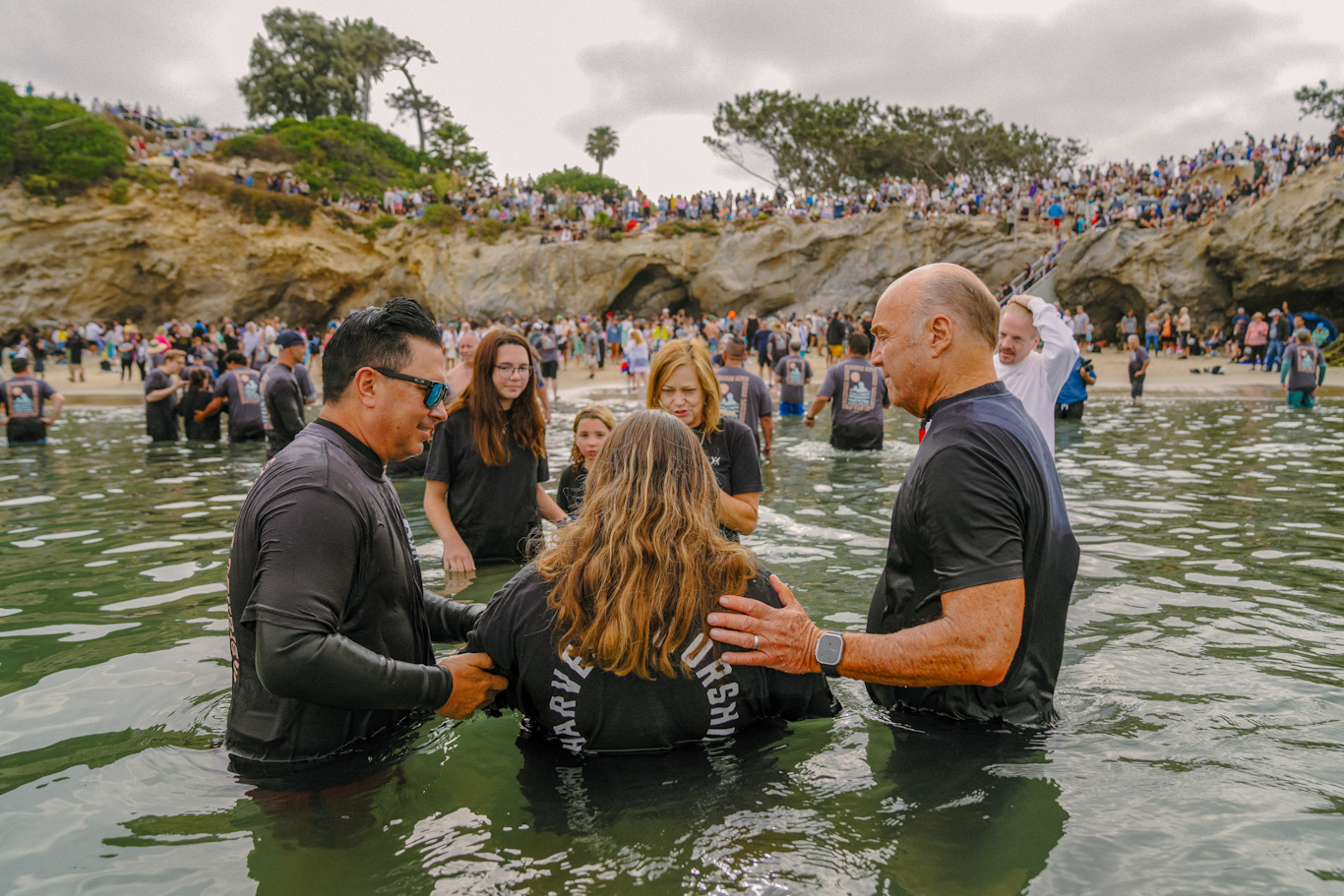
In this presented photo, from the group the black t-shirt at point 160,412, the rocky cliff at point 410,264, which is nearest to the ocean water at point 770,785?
the black t-shirt at point 160,412

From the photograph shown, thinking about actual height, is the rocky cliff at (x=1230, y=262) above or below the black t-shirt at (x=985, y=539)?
above

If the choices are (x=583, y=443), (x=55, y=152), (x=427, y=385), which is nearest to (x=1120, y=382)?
(x=583, y=443)

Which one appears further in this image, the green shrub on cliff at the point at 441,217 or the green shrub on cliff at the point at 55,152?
the green shrub on cliff at the point at 441,217

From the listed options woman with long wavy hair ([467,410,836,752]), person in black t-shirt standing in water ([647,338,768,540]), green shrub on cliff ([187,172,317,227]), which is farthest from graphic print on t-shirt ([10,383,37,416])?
green shrub on cliff ([187,172,317,227])

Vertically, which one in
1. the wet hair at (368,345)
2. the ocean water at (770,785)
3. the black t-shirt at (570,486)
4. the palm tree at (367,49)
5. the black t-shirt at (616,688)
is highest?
the palm tree at (367,49)

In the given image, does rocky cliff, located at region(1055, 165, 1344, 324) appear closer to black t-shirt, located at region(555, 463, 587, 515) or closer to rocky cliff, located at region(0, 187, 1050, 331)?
rocky cliff, located at region(0, 187, 1050, 331)

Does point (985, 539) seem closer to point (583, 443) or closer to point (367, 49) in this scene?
point (583, 443)

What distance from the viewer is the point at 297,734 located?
2869 mm

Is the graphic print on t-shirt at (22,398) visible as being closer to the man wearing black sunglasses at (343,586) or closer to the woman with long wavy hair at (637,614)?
the man wearing black sunglasses at (343,586)

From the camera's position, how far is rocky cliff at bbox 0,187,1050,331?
126 ft

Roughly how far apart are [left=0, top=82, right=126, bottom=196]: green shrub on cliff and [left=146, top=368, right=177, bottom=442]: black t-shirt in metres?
32.5

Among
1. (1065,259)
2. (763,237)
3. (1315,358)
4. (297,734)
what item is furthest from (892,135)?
(297,734)

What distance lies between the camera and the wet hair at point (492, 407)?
5508mm

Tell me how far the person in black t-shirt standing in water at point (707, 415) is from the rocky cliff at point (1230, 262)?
31.7 m
